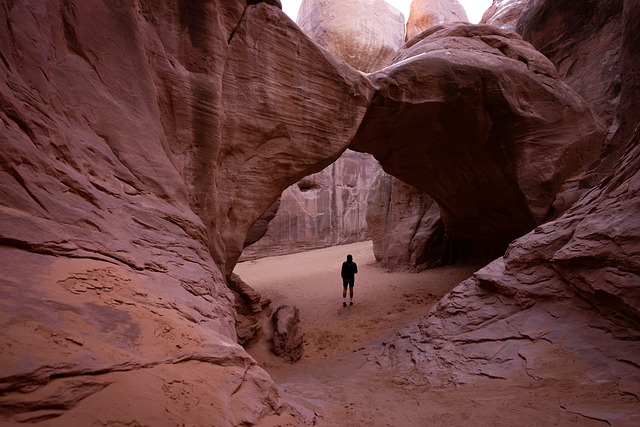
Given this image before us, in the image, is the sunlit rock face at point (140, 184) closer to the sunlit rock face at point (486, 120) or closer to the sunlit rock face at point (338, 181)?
the sunlit rock face at point (486, 120)

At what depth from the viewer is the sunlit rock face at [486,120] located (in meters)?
7.75

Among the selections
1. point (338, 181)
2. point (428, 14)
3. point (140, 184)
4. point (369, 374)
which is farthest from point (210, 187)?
point (428, 14)

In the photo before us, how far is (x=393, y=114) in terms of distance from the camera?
25.9 ft

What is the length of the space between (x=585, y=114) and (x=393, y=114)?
470 cm

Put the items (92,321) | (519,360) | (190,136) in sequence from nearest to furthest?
(92,321)
(519,360)
(190,136)

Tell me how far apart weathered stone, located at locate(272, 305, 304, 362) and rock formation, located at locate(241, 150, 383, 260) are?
10.9m

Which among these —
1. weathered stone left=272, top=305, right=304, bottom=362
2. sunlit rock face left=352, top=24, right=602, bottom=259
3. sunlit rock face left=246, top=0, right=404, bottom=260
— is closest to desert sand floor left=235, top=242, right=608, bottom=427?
weathered stone left=272, top=305, right=304, bottom=362

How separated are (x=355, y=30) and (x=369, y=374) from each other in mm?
25074

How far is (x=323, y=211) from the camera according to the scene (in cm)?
2045

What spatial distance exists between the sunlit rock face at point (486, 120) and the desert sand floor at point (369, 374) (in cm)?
322

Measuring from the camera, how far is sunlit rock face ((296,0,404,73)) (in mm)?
25328

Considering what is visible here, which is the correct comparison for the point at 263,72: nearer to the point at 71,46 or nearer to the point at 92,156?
the point at 71,46

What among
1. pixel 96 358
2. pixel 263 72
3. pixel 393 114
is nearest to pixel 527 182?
pixel 393 114

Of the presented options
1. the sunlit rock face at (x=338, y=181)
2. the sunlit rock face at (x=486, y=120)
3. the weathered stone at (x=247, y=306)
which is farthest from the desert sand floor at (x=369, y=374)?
the sunlit rock face at (x=338, y=181)
